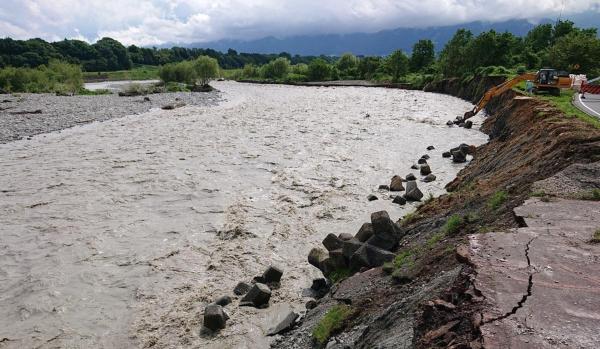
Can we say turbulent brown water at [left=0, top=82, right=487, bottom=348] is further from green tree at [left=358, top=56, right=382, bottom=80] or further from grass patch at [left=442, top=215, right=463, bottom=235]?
green tree at [left=358, top=56, right=382, bottom=80]

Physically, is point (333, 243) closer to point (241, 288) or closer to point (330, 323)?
point (241, 288)

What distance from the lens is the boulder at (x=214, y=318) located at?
11.2 m

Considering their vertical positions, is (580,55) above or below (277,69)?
above

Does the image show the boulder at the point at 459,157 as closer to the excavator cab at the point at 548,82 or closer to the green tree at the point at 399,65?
the excavator cab at the point at 548,82

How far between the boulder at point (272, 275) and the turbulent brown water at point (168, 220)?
39 centimetres

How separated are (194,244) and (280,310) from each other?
5.59 meters

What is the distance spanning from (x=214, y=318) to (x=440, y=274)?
5842 mm

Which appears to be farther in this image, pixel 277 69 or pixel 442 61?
pixel 277 69

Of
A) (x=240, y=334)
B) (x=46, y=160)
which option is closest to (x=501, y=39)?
(x=46, y=160)

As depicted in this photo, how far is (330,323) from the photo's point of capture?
9742mm

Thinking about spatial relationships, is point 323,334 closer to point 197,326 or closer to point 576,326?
point 197,326

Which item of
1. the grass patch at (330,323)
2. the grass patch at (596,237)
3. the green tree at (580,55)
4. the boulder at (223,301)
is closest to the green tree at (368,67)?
the green tree at (580,55)

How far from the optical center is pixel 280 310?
1210cm

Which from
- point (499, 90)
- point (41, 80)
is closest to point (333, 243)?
point (499, 90)
